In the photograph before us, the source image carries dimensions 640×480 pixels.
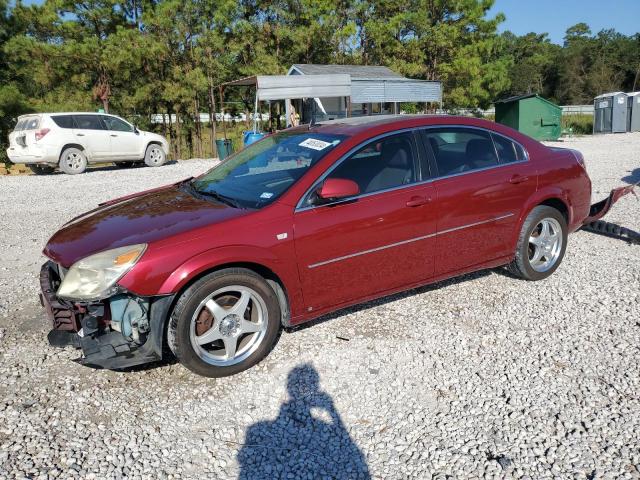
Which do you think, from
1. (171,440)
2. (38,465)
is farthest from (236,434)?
(38,465)

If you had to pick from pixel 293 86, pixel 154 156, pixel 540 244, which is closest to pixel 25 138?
pixel 154 156

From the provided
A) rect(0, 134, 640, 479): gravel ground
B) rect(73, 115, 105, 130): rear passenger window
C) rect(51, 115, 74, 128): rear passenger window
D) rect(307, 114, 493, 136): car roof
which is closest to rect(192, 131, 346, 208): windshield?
rect(307, 114, 493, 136): car roof

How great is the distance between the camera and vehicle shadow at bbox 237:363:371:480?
2627 millimetres

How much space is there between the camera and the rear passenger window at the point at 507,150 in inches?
185

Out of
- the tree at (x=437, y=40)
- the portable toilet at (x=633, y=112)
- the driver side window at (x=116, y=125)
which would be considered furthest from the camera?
the tree at (x=437, y=40)

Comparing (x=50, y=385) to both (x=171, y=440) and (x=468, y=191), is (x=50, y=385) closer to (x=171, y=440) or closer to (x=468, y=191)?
(x=171, y=440)

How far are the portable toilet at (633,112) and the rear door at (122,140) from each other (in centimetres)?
2392

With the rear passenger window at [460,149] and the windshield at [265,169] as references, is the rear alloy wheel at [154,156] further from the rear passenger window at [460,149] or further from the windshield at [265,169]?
the rear passenger window at [460,149]

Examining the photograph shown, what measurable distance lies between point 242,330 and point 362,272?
988 mm

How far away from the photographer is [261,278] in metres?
3.51

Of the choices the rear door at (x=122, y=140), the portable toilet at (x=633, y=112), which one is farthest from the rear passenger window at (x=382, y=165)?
the portable toilet at (x=633, y=112)

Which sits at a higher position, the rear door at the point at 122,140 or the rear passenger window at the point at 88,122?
the rear passenger window at the point at 88,122

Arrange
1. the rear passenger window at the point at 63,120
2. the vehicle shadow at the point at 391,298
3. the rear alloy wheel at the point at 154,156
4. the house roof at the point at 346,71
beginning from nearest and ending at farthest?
the vehicle shadow at the point at 391,298 → the rear passenger window at the point at 63,120 → the rear alloy wheel at the point at 154,156 → the house roof at the point at 346,71

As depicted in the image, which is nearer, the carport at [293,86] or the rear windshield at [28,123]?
the rear windshield at [28,123]
